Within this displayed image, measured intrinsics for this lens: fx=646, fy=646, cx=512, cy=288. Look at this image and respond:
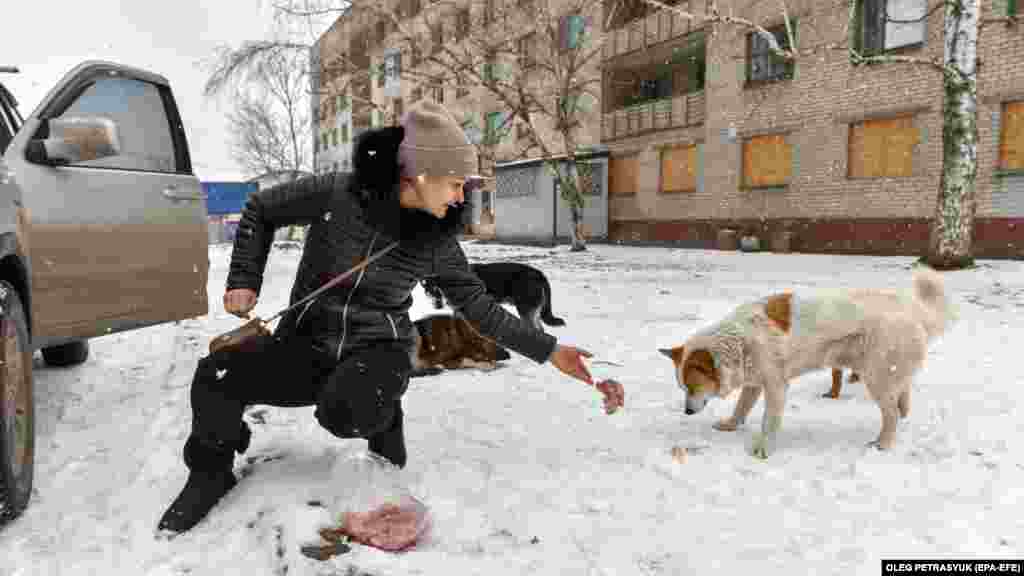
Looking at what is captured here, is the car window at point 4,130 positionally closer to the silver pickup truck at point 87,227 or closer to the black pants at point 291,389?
the silver pickup truck at point 87,227

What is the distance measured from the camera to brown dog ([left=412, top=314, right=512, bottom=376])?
4.81 metres

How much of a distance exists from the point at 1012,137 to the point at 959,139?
4336 millimetres

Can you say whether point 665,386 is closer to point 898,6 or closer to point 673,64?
point 898,6

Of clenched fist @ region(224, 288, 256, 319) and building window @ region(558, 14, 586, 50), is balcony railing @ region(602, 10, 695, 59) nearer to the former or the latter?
building window @ region(558, 14, 586, 50)

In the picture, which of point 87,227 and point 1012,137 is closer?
point 87,227

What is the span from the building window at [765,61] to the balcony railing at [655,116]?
1830 mm

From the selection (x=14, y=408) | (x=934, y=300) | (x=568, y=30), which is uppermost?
(x=568, y=30)

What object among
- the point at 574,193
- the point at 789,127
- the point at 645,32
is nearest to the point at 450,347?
the point at 574,193

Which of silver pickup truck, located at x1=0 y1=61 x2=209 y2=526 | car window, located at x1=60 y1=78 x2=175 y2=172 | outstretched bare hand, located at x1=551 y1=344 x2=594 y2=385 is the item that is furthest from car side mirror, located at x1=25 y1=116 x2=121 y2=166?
outstretched bare hand, located at x1=551 y1=344 x2=594 y2=385

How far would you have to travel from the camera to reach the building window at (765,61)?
1803 cm

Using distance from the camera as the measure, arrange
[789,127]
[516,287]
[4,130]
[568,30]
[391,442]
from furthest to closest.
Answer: [568,30] < [789,127] < [516,287] < [4,130] < [391,442]

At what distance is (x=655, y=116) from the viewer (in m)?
22.3

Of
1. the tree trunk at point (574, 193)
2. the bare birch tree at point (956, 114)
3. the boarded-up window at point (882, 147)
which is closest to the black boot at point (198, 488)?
the bare birch tree at point (956, 114)

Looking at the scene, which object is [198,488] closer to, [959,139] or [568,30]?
[959,139]
